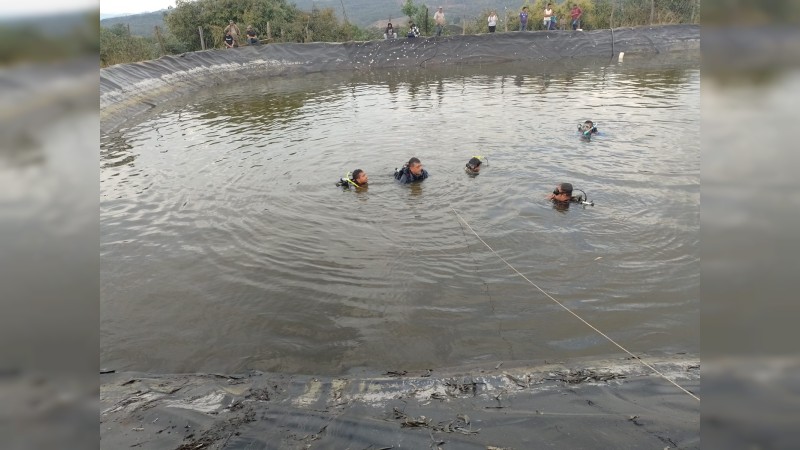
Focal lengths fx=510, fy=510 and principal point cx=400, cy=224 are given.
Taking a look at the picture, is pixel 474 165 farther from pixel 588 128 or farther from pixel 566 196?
pixel 588 128

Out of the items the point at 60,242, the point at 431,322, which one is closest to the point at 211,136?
the point at 431,322

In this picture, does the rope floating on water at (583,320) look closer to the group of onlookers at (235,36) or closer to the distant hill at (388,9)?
the group of onlookers at (235,36)

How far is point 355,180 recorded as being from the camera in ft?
35.4

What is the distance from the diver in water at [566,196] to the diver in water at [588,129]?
414cm

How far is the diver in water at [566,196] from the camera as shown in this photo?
30.2 ft

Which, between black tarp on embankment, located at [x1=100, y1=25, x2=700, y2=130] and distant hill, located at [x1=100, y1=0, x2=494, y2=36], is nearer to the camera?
black tarp on embankment, located at [x1=100, y1=25, x2=700, y2=130]

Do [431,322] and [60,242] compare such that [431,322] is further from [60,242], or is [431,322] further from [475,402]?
[60,242]

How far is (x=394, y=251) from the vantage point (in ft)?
27.2

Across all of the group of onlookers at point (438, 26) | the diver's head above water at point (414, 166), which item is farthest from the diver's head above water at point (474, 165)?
the group of onlookers at point (438, 26)

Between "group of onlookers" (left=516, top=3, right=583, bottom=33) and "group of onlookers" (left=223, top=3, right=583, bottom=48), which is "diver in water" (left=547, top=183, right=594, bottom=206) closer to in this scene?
"group of onlookers" (left=223, top=3, right=583, bottom=48)

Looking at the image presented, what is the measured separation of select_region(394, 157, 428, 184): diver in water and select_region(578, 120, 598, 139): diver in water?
15.4 feet

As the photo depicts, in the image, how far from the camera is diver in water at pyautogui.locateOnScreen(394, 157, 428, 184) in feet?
35.3

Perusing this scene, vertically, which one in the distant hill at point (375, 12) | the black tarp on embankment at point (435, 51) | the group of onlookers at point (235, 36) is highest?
the distant hill at point (375, 12)

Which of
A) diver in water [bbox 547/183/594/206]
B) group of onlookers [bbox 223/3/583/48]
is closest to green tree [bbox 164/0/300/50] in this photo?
group of onlookers [bbox 223/3/583/48]
